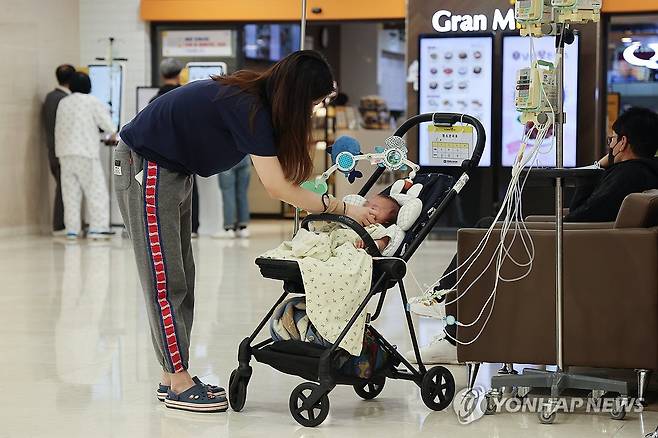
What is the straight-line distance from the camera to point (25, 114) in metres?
12.2

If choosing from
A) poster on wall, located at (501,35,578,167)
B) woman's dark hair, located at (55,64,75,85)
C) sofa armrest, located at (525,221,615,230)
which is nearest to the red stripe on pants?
sofa armrest, located at (525,221,615,230)

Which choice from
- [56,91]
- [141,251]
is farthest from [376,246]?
[56,91]

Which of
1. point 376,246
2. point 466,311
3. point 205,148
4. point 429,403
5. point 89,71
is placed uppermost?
point 89,71

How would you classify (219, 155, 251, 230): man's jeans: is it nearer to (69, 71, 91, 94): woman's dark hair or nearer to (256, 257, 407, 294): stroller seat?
(69, 71, 91, 94): woman's dark hair

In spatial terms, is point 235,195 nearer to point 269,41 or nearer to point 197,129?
point 269,41

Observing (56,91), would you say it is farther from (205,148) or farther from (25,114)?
(205,148)

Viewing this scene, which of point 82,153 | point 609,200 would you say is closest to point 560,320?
point 609,200

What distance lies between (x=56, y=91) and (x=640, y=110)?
8357 mm

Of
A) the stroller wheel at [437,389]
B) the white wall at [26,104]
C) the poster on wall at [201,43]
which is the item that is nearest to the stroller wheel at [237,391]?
the stroller wheel at [437,389]

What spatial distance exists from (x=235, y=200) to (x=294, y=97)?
26.3 feet

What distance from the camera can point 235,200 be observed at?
1173 centimetres

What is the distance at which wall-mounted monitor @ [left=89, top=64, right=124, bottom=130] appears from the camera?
483 inches

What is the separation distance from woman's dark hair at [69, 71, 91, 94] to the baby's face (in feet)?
26.2

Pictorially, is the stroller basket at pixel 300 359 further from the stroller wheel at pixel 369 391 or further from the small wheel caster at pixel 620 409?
the small wheel caster at pixel 620 409
